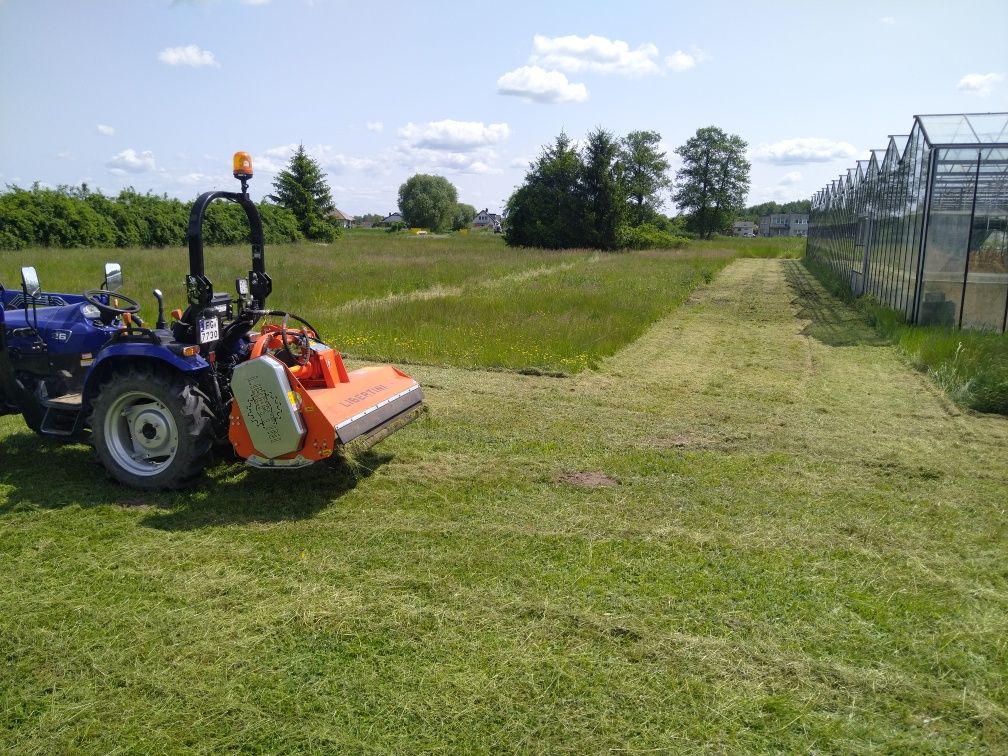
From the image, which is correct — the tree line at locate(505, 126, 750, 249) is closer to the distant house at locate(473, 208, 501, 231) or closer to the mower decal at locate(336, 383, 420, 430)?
the mower decal at locate(336, 383, 420, 430)

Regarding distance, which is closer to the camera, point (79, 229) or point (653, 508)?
point (653, 508)

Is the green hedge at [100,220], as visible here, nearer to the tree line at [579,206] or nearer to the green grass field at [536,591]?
the tree line at [579,206]

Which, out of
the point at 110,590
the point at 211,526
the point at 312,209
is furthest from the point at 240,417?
the point at 312,209

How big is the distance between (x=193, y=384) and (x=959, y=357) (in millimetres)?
8869

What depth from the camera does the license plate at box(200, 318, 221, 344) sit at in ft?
15.6

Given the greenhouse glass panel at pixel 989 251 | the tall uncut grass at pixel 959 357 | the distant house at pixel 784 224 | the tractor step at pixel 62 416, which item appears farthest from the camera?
the distant house at pixel 784 224

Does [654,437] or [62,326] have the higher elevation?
[62,326]

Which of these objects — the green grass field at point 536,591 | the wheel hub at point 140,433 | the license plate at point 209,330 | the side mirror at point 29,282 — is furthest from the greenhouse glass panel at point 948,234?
the side mirror at point 29,282

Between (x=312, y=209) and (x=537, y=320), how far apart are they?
38522 mm

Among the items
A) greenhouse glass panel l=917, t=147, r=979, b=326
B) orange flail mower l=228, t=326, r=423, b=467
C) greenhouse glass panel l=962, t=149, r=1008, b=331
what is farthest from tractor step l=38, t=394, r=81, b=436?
greenhouse glass panel l=962, t=149, r=1008, b=331

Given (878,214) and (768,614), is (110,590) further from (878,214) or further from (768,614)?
(878,214)

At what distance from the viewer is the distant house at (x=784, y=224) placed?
334 ft

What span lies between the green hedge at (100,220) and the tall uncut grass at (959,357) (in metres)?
21.5

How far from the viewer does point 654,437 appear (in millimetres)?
6336
